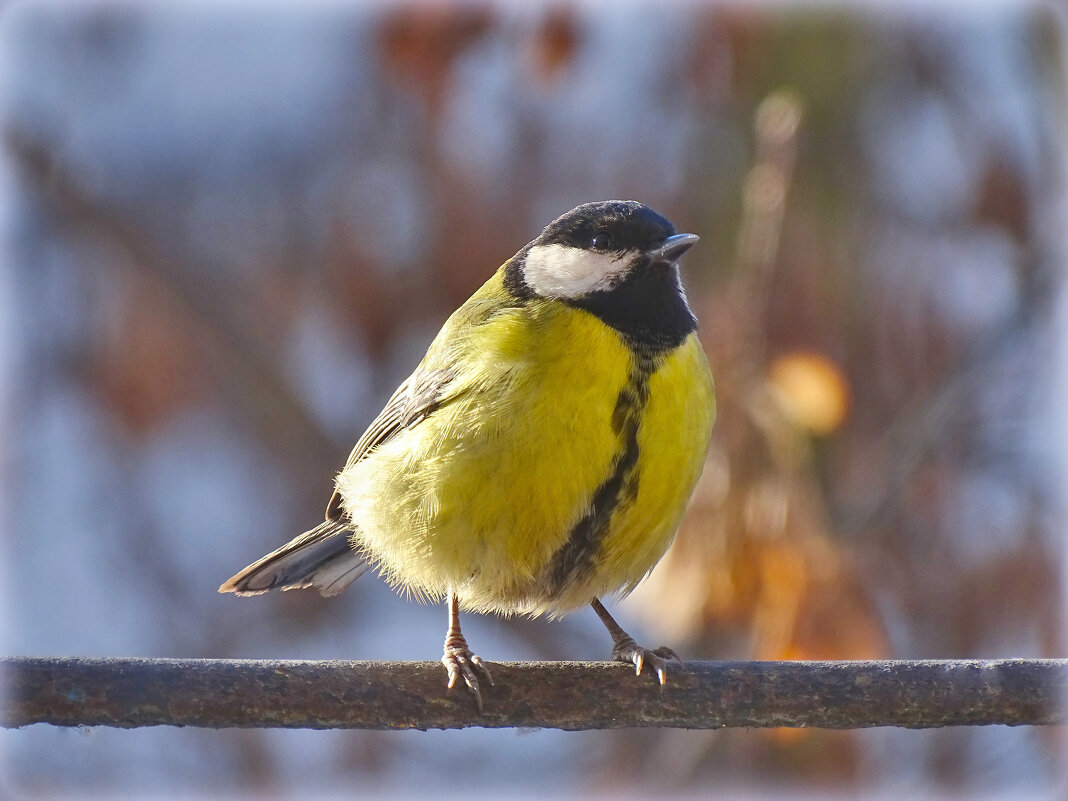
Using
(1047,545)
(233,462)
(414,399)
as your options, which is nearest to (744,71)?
(1047,545)

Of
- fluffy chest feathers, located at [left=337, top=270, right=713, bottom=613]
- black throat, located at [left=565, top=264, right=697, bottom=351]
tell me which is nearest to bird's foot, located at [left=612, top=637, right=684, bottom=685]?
fluffy chest feathers, located at [left=337, top=270, right=713, bottom=613]

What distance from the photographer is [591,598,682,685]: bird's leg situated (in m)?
2.74

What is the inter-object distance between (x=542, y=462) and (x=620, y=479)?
0.21 meters

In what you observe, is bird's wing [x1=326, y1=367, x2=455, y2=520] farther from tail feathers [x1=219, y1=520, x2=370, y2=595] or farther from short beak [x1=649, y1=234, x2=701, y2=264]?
short beak [x1=649, y1=234, x2=701, y2=264]

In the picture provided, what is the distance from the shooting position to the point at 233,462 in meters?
6.46

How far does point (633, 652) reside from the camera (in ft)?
9.77

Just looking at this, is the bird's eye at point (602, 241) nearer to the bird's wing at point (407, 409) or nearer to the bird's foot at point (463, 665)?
the bird's wing at point (407, 409)

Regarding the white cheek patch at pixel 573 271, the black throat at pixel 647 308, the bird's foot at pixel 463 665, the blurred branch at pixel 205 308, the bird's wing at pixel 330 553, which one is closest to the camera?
the bird's foot at pixel 463 665

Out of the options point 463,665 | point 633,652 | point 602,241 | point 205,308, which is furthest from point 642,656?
point 205,308

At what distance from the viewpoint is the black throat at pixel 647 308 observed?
3008mm

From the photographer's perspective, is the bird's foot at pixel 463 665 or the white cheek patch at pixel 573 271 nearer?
the bird's foot at pixel 463 665

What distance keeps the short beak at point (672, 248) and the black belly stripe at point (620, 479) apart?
305 millimetres

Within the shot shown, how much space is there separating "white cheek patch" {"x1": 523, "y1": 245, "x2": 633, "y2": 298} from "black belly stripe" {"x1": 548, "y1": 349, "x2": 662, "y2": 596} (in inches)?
11.4

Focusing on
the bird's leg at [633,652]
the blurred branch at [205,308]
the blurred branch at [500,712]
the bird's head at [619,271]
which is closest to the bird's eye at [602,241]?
the bird's head at [619,271]
